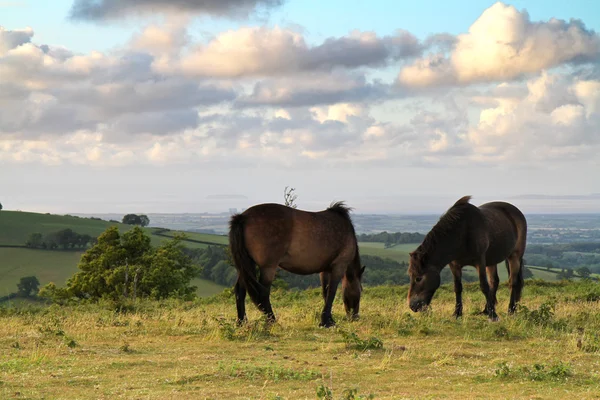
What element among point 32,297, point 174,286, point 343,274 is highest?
point 343,274

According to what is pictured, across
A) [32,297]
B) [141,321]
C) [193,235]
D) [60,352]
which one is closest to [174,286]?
[141,321]

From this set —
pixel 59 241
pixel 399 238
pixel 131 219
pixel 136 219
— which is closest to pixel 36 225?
pixel 131 219

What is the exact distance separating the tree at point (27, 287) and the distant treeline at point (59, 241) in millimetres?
18575

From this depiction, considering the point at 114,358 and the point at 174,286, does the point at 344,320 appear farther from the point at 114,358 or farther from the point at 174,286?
the point at 174,286

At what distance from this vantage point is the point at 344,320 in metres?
15.6

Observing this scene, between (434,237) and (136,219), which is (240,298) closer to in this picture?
(434,237)

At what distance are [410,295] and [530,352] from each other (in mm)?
4218

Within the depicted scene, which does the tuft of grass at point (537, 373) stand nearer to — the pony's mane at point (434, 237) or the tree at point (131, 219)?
the pony's mane at point (434, 237)

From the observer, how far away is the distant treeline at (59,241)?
83812 mm

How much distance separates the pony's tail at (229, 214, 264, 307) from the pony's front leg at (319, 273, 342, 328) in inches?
60.3

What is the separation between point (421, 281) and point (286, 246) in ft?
11.4

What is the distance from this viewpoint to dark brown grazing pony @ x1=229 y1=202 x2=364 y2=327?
45.5 ft

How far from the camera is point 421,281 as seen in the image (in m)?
15.5

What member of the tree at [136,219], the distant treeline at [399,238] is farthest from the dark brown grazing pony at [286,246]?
the distant treeline at [399,238]
